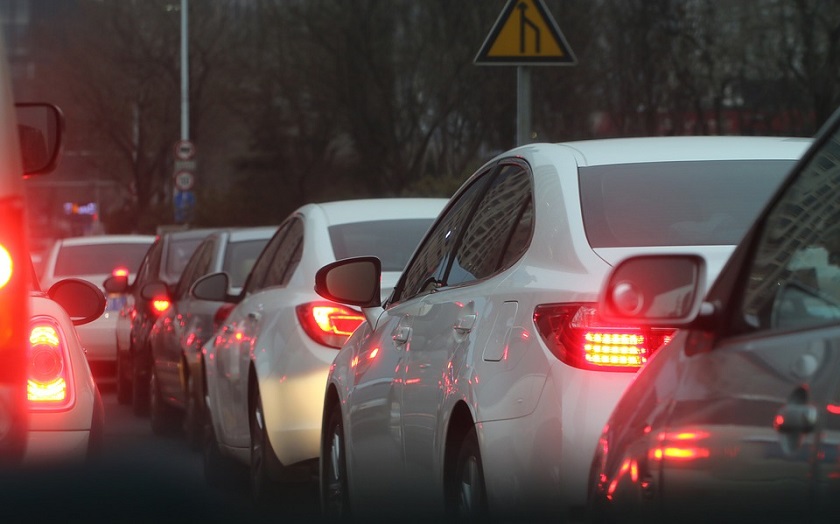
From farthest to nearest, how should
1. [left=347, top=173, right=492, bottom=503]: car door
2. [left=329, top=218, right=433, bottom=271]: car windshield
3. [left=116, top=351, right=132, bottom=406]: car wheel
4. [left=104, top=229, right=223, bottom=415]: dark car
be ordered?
[left=116, top=351, right=132, bottom=406]: car wheel → [left=104, top=229, right=223, bottom=415]: dark car → [left=329, top=218, right=433, bottom=271]: car windshield → [left=347, top=173, right=492, bottom=503]: car door

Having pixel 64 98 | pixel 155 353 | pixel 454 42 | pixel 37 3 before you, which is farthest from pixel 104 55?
pixel 37 3

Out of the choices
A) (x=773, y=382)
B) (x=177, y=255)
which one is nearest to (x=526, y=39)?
(x=177, y=255)

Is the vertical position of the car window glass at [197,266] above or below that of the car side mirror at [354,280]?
below

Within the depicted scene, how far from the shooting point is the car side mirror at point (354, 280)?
646cm

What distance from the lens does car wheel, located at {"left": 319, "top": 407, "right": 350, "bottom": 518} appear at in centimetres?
649

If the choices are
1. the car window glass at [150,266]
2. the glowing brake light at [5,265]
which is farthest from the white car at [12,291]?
the car window glass at [150,266]

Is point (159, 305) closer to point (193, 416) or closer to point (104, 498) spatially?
point (193, 416)

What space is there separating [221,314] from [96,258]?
8.52m

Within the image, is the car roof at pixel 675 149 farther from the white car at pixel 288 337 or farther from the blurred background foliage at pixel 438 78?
the blurred background foliage at pixel 438 78

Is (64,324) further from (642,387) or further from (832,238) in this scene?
(832,238)

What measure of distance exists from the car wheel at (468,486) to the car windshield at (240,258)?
819cm

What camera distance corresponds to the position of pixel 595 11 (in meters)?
31.9

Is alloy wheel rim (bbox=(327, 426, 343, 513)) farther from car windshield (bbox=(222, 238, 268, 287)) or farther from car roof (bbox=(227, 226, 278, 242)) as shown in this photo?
car roof (bbox=(227, 226, 278, 242))

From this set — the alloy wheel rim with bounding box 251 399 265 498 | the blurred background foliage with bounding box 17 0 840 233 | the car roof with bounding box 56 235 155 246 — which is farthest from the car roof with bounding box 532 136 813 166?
the blurred background foliage with bounding box 17 0 840 233
